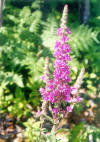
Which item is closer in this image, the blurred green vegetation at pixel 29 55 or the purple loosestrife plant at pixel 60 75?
the purple loosestrife plant at pixel 60 75

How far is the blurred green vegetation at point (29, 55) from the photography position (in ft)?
11.1

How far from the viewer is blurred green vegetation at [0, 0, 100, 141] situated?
11.1 ft

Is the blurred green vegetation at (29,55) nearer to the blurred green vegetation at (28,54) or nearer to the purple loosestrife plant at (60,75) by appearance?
the blurred green vegetation at (28,54)

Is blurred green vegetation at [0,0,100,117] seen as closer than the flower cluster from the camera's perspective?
No

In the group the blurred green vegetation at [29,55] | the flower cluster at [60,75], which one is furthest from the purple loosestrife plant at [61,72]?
the blurred green vegetation at [29,55]

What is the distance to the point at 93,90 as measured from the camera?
4207 mm

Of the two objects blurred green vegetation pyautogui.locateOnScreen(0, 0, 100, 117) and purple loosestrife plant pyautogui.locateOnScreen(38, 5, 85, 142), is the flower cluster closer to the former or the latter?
purple loosestrife plant pyautogui.locateOnScreen(38, 5, 85, 142)

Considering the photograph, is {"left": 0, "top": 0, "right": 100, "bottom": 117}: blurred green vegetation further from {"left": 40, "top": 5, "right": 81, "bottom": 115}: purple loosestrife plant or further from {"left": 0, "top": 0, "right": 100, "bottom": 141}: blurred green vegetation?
{"left": 40, "top": 5, "right": 81, "bottom": 115}: purple loosestrife plant

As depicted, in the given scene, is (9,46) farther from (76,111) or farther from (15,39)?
(76,111)

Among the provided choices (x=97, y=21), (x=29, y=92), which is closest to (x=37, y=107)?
(x=29, y=92)

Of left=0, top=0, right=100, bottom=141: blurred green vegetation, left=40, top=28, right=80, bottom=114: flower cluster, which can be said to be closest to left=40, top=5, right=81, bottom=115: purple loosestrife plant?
left=40, top=28, right=80, bottom=114: flower cluster

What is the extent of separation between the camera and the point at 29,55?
11.8ft

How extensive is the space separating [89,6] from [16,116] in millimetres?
2981

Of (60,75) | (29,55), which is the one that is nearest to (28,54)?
(29,55)
